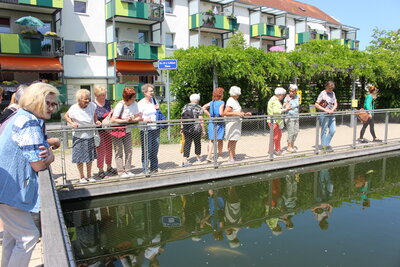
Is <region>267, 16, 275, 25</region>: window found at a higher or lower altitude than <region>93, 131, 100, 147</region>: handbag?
higher

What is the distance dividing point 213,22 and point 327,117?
23344mm

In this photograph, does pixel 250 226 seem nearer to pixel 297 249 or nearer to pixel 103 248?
pixel 297 249

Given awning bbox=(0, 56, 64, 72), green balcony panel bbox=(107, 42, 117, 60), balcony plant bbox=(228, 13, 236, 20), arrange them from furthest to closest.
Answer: balcony plant bbox=(228, 13, 236, 20) → green balcony panel bbox=(107, 42, 117, 60) → awning bbox=(0, 56, 64, 72)

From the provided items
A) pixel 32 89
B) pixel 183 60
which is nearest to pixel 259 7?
pixel 183 60

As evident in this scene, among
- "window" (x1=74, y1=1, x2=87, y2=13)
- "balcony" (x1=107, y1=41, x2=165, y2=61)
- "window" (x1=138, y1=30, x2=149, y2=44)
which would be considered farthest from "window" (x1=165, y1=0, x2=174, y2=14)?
"window" (x1=74, y1=1, x2=87, y2=13)

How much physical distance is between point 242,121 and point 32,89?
17.7ft

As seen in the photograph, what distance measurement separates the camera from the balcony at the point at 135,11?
82.6ft

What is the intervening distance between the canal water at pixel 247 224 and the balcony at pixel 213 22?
79.7 feet

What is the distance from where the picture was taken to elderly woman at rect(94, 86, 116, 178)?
646cm

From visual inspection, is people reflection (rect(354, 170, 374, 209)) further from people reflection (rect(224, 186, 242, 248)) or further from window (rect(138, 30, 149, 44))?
window (rect(138, 30, 149, 44))

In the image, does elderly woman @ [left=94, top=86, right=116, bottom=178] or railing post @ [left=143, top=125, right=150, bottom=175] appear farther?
railing post @ [left=143, top=125, right=150, bottom=175]

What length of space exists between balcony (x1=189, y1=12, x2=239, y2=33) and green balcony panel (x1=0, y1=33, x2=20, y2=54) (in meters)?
14.2

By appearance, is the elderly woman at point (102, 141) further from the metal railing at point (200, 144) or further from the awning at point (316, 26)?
the awning at point (316, 26)

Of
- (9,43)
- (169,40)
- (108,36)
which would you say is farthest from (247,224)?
(169,40)
